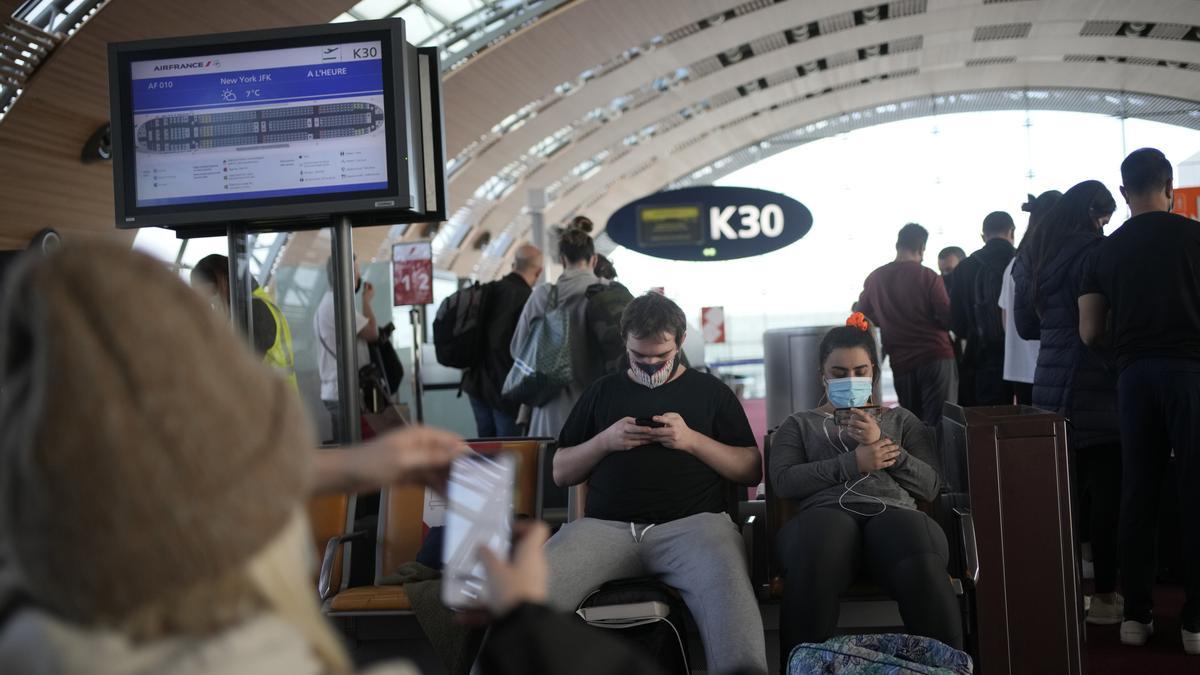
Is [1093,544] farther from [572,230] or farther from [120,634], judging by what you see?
[120,634]

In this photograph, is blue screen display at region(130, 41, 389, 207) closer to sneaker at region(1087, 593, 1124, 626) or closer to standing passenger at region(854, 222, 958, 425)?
sneaker at region(1087, 593, 1124, 626)

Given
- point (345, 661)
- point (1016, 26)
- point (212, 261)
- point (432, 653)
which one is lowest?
point (432, 653)

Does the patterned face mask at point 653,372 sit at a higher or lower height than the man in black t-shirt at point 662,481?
higher

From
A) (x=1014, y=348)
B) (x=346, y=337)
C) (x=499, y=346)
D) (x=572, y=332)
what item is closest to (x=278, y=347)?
(x=346, y=337)

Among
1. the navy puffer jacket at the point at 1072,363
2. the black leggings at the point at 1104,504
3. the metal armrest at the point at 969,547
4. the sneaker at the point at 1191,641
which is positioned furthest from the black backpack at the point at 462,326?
the sneaker at the point at 1191,641

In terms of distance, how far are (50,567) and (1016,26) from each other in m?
27.8

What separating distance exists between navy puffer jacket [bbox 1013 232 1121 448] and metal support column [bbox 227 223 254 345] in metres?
3.22

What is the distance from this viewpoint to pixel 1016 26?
85.4ft

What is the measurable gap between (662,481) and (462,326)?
116 inches

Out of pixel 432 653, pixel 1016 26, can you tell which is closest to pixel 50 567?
pixel 432 653

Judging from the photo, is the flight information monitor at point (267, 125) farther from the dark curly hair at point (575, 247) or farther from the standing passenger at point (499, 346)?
the standing passenger at point (499, 346)

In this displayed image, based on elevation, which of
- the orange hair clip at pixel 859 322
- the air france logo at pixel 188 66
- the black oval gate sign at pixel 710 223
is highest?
the air france logo at pixel 188 66

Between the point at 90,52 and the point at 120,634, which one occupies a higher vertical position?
the point at 90,52

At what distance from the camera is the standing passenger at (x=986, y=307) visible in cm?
664
